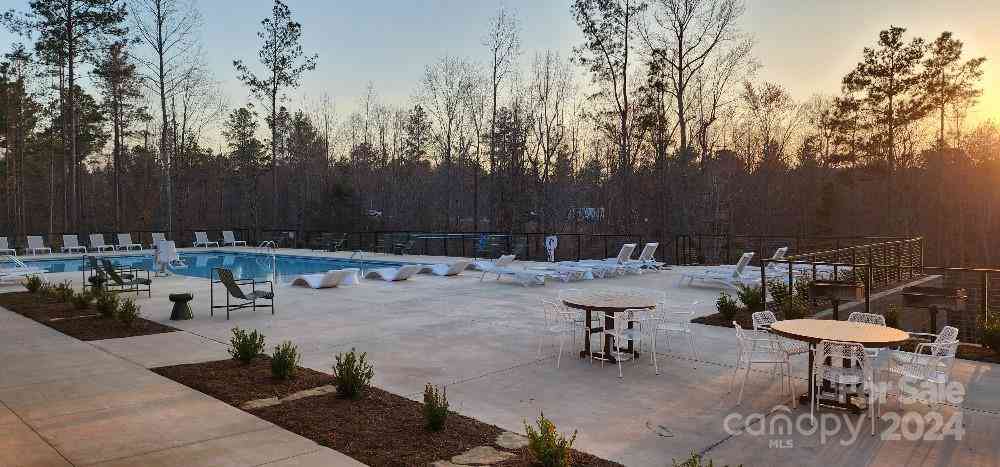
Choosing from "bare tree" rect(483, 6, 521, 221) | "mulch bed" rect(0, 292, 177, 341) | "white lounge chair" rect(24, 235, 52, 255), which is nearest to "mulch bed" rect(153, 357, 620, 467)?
"mulch bed" rect(0, 292, 177, 341)

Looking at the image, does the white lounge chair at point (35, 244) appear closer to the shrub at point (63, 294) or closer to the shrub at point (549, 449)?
the shrub at point (63, 294)

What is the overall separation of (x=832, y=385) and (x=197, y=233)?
1062 inches

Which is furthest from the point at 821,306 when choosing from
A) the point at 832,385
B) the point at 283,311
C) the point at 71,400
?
the point at 71,400

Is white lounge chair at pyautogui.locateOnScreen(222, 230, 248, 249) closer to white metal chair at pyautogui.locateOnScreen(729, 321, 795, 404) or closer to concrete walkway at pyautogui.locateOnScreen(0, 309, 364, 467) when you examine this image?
concrete walkway at pyautogui.locateOnScreen(0, 309, 364, 467)

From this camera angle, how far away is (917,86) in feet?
84.2

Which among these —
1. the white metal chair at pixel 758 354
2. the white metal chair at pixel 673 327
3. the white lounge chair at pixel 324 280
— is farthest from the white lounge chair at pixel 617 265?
the white metal chair at pixel 758 354

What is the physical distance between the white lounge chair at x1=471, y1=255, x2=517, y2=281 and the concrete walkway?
29.4ft

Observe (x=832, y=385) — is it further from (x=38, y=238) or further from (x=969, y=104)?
(x=969, y=104)

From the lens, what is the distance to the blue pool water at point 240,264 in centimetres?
1956

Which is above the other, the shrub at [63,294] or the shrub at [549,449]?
the shrub at [63,294]

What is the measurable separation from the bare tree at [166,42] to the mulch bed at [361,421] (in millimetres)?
23993

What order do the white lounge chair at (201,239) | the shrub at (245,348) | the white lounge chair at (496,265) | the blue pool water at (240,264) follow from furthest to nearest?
the white lounge chair at (201,239) → the blue pool water at (240,264) → the white lounge chair at (496,265) → the shrub at (245,348)

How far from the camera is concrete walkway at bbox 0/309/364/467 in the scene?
12.6 feet

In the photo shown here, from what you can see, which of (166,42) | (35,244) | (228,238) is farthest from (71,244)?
(166,42)
